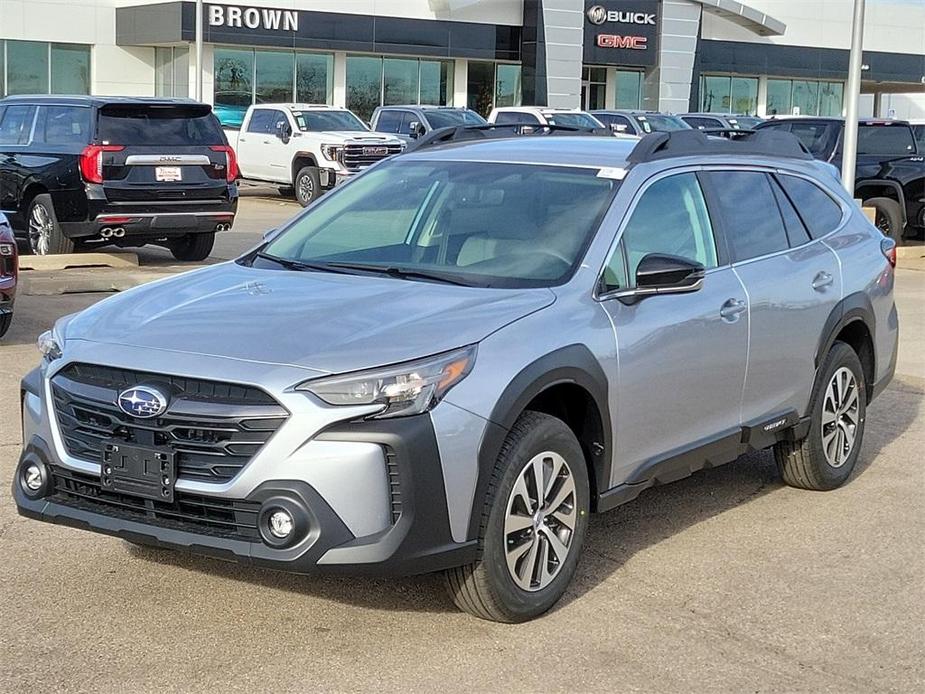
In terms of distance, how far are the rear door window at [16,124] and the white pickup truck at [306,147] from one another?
9794mm

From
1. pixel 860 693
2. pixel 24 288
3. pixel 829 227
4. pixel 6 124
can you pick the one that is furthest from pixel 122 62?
pixel 860 693

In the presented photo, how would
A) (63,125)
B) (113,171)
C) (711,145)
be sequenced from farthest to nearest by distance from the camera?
(63,125) → (113,171) → (711,145)

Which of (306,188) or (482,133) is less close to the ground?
(482,133)

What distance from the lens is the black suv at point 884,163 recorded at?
64.4 feet

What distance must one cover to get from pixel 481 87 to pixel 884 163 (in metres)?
29.3

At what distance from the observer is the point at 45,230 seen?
50.5 feet

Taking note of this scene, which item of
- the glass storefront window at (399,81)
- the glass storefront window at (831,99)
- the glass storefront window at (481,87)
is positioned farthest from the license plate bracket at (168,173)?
the glass storefront window at (831,99)

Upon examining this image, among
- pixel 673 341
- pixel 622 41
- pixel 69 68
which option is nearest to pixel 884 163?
pixel 673 341

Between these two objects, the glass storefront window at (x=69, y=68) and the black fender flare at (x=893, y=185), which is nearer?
the black fender flare at (x=893, y=185)

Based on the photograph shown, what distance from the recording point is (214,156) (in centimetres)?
1538

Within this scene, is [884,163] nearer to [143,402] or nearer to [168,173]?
[168,173]

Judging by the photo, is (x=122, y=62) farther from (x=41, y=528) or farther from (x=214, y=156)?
(x=41, y=528)

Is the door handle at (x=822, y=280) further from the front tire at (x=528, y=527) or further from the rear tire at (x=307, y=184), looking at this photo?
the rear tire at (x=307, y=184)

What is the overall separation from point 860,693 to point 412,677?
1.42 meters
